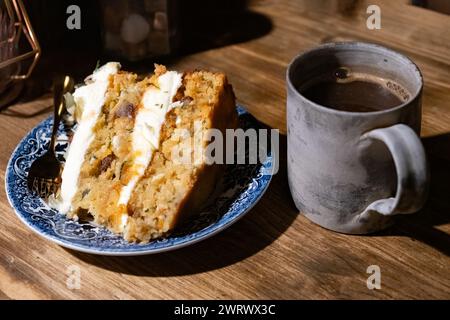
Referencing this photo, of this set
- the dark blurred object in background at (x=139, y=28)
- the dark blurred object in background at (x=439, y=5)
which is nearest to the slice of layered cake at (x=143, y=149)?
the dark blurred object in background at (x=139, y=28)

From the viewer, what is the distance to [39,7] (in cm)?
156

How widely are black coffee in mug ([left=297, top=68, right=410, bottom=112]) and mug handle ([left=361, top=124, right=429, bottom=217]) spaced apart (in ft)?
0.47

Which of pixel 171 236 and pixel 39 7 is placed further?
pixel 39 7

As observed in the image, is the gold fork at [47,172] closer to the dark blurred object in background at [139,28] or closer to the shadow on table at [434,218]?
the dark blurred object in background at [139,28]

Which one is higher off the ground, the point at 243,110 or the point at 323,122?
the point at 323,122

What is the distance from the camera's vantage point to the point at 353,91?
1040 mm

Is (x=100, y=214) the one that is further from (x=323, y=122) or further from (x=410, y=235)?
(x=410, y=235)

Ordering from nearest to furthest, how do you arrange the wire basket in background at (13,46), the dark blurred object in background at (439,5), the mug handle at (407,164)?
the mug handle at (407,164), the wire basket in background at (13,46), the dark blurred object in background at (439,5)

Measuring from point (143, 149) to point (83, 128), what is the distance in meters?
0.14

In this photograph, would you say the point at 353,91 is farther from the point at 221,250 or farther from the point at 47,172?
the point at 47,172

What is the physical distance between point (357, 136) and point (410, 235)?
9.6 inches

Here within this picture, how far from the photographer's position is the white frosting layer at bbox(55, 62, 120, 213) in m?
1.09

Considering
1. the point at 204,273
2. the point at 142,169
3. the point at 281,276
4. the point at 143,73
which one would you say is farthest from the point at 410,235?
the point at 143,73

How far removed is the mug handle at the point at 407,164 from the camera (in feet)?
2.76
